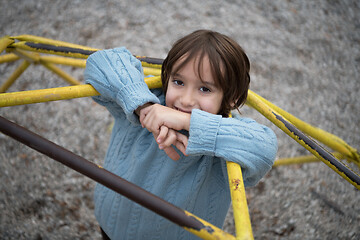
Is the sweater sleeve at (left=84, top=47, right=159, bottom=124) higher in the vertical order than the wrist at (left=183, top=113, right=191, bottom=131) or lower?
higher

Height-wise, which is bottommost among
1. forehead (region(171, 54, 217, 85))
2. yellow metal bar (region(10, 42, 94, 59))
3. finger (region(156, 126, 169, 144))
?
finger (region(156, 126, 169, 144))

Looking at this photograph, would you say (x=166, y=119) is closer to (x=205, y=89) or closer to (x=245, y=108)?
(x=205, y=89)

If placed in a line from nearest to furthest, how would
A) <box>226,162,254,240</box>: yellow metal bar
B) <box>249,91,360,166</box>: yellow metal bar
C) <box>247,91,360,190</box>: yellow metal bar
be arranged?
1. <box>226,162,254,240</box>: yellow metal bar
2. <box>247,91,360,190</box>: yellow metal bar
3. <box>249,91,360,166</box>: yellow metal bar

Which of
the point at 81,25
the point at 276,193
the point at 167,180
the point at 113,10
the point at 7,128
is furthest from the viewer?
the point at 113,10

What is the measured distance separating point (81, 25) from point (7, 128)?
7.81 ft

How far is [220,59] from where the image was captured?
0.77 metres

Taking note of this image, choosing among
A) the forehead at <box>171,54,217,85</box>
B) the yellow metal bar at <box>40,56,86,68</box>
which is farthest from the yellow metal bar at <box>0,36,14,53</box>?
the forehead at <box>171,54,217,85</box>

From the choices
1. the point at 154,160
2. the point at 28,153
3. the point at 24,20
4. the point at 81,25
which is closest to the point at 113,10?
the point at 81,25

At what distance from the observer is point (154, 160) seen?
885mm

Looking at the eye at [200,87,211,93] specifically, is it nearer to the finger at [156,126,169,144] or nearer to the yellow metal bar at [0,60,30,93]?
the finger at [156,126,169,144]

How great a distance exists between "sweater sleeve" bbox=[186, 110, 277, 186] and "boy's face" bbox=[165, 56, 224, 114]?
0.07 metres

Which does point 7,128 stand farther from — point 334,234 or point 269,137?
point 334,234

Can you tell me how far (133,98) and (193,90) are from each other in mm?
139

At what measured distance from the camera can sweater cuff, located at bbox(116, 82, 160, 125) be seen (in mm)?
761
